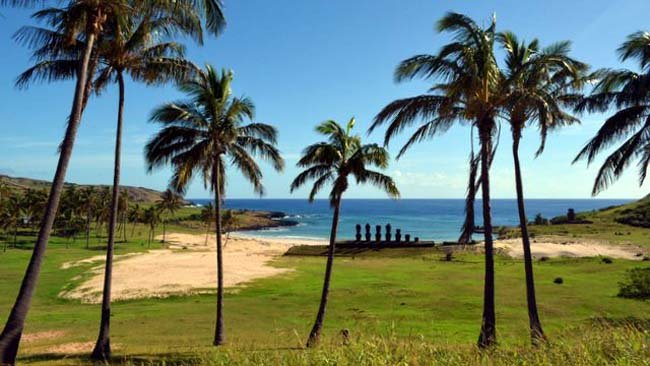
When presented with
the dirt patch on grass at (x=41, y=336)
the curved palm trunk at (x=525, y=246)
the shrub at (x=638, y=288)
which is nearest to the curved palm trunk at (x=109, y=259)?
the dirt patch on grass at (x=41, y=336)

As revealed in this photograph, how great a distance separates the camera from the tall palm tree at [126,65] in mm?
16766

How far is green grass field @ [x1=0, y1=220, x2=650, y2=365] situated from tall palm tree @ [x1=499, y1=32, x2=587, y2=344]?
5.72 metres

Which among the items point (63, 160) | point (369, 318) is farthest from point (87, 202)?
point (369, 318)

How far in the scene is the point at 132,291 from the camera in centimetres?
3631

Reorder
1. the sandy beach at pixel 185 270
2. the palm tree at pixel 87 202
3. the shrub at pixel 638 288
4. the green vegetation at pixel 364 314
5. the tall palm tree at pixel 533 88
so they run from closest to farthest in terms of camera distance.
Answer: the green vegetation at pixel 364 314
the tall palm tree at pixel 533 88
the shrub at pixel 638 288
the sandy beach at pixel 185 270
the palm tree at pixel 87 202

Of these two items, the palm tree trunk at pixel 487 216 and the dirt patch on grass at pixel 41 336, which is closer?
the palm tree trunk at pixel 487 216

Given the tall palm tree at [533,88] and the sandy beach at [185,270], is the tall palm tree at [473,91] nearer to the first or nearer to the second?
the tall palm tree at [533,88]

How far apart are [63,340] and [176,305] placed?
34.2ft

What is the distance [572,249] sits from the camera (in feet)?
186

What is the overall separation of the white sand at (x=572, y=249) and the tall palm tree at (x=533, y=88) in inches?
1586

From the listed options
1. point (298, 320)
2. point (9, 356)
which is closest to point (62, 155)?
point (9, 356)

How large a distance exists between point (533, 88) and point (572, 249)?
48.8 m

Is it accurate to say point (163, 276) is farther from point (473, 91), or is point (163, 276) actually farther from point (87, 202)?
point (87, 202)

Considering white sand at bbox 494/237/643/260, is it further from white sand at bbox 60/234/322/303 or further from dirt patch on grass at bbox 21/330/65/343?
dirt patch on grass at bbox 21/330/65/343
